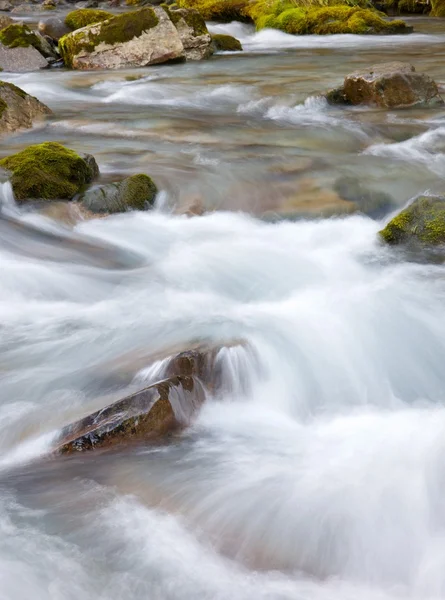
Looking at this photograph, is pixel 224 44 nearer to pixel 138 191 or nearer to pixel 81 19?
pixel 81 19

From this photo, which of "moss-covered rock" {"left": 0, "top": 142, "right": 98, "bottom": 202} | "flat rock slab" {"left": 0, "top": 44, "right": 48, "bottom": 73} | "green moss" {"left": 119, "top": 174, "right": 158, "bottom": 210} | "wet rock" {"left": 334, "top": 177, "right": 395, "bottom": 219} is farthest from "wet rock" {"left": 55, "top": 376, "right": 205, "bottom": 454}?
"flat rock slab" {"left": 0, "top": 44, "right": 48, "bottom": 73}

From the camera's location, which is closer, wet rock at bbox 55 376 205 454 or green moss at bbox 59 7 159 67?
wet rock at bbox 55 376 205 454

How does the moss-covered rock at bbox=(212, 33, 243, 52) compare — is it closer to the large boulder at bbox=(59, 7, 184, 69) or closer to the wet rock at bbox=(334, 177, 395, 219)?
the large boulder at bbox=(59, 7, 184, 69)

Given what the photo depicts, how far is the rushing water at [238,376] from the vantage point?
2969mm

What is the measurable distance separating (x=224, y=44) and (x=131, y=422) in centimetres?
1378

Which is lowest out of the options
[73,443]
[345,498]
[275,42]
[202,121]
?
[345,498]

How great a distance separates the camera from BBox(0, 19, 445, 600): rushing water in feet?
9.74

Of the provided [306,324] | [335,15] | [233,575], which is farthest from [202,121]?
[335,15]

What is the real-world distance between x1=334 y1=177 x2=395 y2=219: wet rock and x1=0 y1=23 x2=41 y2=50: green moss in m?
9.37

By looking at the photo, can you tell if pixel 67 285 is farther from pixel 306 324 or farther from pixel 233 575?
pixel 233 575

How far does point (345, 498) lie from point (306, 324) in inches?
77.2

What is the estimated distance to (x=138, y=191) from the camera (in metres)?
6.85

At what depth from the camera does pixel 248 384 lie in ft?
14.2

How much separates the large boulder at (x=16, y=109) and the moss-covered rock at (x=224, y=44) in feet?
22.9
